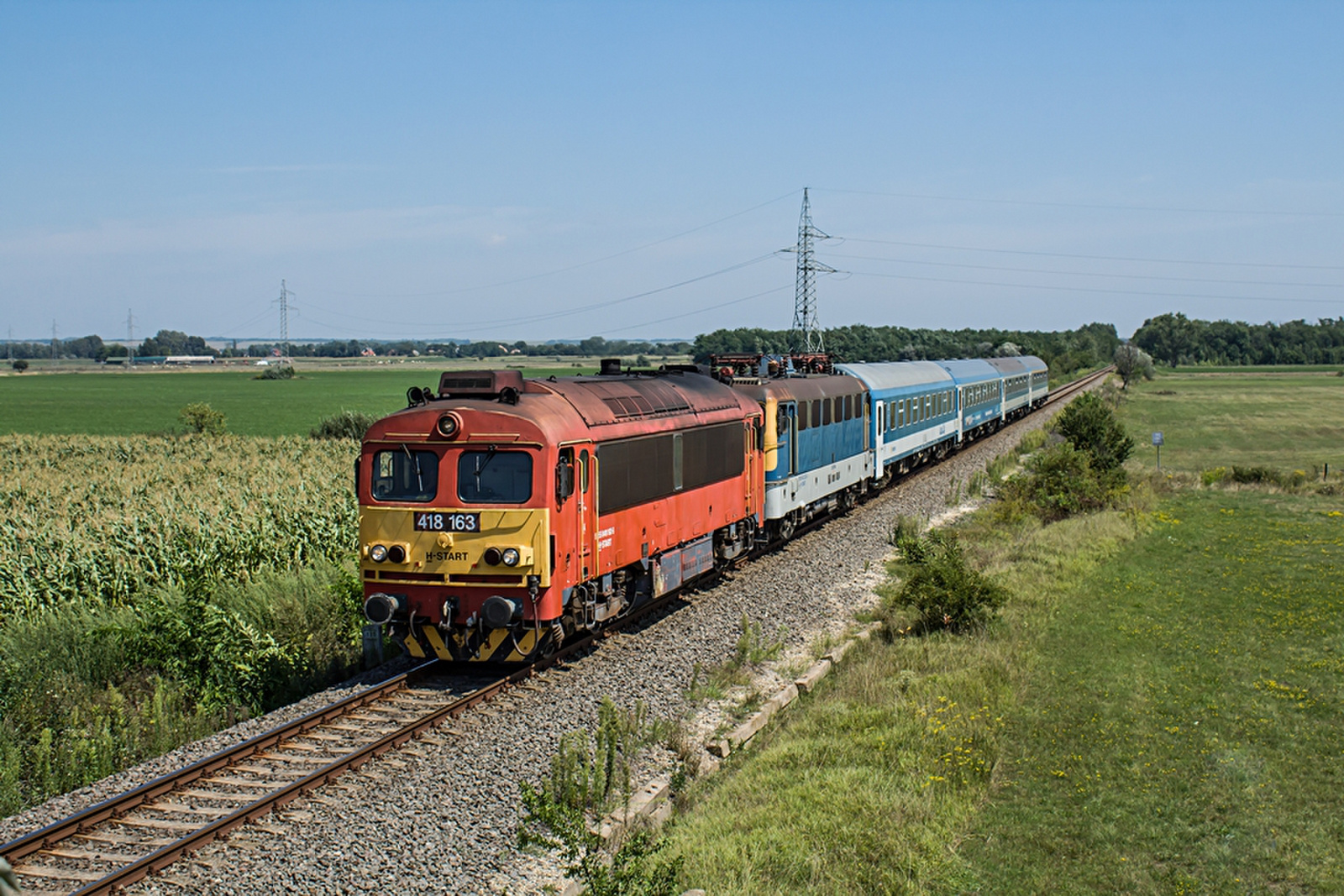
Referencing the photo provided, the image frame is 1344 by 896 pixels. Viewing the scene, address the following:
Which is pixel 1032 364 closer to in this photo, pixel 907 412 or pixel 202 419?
pixel 907 412

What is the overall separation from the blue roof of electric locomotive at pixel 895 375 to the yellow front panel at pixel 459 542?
1868cm

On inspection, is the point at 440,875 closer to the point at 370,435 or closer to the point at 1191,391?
the point at 370,435

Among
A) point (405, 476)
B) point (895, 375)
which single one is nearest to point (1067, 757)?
point (405, 476)

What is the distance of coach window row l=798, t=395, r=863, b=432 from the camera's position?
23.9 m

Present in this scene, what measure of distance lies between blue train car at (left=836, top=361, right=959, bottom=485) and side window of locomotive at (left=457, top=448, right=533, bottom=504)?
18829mm

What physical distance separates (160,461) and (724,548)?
87.1ft

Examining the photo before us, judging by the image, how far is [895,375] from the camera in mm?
34469

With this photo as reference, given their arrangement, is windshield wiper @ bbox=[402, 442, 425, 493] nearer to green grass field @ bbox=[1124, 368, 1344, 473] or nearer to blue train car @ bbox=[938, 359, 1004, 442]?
blue train car @ bbox=[938, 359, 1004, 442]

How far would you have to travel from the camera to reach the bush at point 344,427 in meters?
50.6

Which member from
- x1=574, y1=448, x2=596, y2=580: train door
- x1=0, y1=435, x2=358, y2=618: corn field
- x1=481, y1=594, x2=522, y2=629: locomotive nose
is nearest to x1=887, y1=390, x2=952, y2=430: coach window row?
x1=0, y1=435, x2=358, y2=618: corn field

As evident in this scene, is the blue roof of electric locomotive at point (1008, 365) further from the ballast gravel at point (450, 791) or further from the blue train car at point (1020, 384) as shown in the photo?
the ballast gravel at point (450, 791)

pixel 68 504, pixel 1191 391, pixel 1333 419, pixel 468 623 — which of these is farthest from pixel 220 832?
pixel 1191 391

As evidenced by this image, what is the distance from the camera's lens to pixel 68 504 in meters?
25.0

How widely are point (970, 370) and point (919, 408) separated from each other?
12.9 metres
